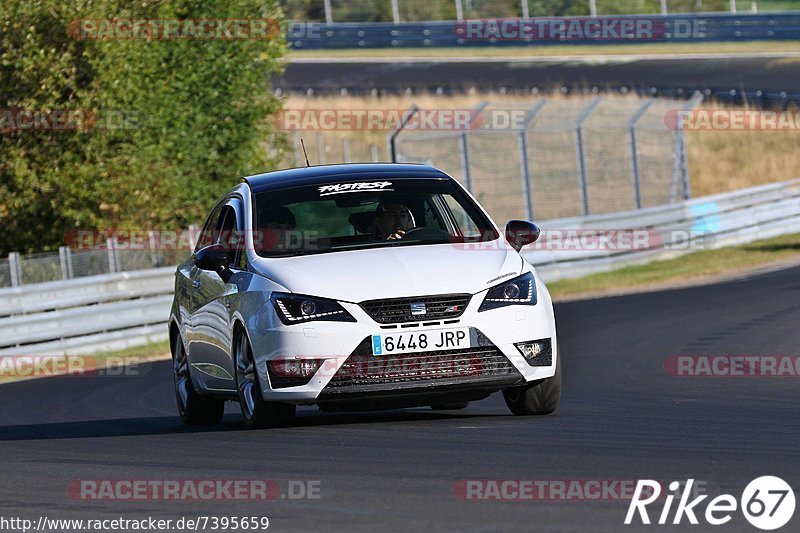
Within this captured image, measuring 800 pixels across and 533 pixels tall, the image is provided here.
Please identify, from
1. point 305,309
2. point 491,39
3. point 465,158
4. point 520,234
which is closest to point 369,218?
point 520,234

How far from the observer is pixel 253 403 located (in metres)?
10.1

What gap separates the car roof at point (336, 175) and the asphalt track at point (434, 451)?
161 cm

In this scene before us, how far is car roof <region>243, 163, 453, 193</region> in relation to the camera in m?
11.0

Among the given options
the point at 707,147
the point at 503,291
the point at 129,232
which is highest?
the point at 503,291

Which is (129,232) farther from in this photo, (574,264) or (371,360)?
(371,360)

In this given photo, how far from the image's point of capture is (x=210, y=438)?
398 inches

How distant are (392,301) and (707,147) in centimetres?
3646

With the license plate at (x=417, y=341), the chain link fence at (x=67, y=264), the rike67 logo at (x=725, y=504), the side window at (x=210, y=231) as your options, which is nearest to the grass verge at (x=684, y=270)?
the chain link fence at (x=67, y=264)

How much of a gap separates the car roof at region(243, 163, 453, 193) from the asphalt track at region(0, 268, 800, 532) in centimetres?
161

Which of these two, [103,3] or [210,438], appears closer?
[210,438]

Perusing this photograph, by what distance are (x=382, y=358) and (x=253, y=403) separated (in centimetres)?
103

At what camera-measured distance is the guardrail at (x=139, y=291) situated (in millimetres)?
21297

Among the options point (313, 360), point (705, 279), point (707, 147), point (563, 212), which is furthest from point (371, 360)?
point (707, 147)

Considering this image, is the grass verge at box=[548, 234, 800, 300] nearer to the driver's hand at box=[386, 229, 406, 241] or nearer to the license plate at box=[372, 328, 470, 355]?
the driver's hand at box=[386, 229, 406, 241]
